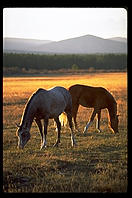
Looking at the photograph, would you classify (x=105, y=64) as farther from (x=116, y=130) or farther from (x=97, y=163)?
(x=97, y=163)

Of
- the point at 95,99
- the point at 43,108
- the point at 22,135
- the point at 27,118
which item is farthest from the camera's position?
the point at 95,99

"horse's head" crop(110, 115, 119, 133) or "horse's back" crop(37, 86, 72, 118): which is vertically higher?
"horse's back" crop(37, 86, 72, 118)

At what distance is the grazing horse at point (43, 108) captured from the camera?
241 inches

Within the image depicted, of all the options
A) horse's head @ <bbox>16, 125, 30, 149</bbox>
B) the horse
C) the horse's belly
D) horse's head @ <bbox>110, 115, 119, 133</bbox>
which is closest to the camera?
horse's head @ <bbox>16, 125, 30, 149</bbox>

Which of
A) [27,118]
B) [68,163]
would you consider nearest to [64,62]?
[27,118]

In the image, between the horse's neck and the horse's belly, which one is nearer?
the horse's neck

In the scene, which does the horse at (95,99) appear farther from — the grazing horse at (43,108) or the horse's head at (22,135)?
the horse's head at (22,135)

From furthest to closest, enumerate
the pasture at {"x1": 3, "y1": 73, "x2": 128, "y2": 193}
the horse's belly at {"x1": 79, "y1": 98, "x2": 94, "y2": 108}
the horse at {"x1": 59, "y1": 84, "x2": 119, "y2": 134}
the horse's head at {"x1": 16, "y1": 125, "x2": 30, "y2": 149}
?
the horse's belly at {"x1": 79, "y1": 98, "x2": 94, "y2": 108}, the horse at {"x1": 59, "y1": 84, "x2": 119, "y2": 134}, the horse's head at {"x1": 16, "y1": 125, "x2": 30, "y2": 149}, the pasture at {"x1": 3, "y1": 73, "x2": 128, "y2": 193}

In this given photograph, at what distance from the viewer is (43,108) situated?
6652 mm

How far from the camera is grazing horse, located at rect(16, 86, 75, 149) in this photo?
6125 mm

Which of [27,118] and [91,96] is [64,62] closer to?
[91,96]

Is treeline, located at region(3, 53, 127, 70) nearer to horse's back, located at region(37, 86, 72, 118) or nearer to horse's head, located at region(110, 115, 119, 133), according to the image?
horse's back, located at region(37, 86, 72, 118)

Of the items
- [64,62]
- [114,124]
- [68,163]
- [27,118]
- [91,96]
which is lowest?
[68,163]

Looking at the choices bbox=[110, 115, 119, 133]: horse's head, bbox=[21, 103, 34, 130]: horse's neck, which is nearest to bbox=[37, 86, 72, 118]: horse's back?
bbox=[21, 103, 34, 130]: horse's neck
